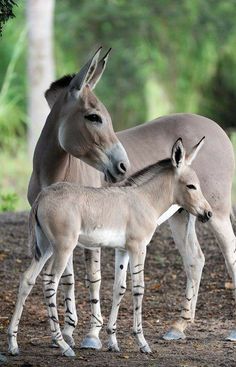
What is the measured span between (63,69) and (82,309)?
→ 1767 centimetres

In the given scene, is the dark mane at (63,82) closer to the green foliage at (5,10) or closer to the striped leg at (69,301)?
the green foliage at (5,10)

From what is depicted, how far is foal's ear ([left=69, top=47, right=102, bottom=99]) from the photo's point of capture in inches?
313

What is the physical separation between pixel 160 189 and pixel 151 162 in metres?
1.24

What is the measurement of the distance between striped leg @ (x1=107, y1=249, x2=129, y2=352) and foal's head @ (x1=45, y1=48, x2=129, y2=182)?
60 centimetres

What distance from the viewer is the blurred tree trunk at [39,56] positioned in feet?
71.1

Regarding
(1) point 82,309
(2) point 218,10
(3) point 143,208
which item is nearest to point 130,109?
(2) point 218,10

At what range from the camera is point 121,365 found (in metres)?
7.12

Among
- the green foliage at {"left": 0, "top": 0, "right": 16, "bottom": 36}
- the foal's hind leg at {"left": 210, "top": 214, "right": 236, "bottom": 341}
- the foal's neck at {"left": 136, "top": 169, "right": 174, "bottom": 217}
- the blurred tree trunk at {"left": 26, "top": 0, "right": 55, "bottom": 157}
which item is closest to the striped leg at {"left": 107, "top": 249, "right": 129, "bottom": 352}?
the foal's neck at {"left": 136, "top": 169, "right": 174, "bottom": 217}

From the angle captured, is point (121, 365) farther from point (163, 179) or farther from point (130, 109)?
point (130, 109)

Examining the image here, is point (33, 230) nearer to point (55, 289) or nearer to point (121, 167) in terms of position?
point (55, 289)

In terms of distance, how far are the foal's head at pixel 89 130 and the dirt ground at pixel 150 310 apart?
138 cm

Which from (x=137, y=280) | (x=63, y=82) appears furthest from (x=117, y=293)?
(x=63, y=82)

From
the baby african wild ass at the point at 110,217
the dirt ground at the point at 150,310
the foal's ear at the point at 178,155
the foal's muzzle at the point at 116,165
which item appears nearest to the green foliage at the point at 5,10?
the foal's muzzle at the point at 116,165

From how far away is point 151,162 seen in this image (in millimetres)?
8945
